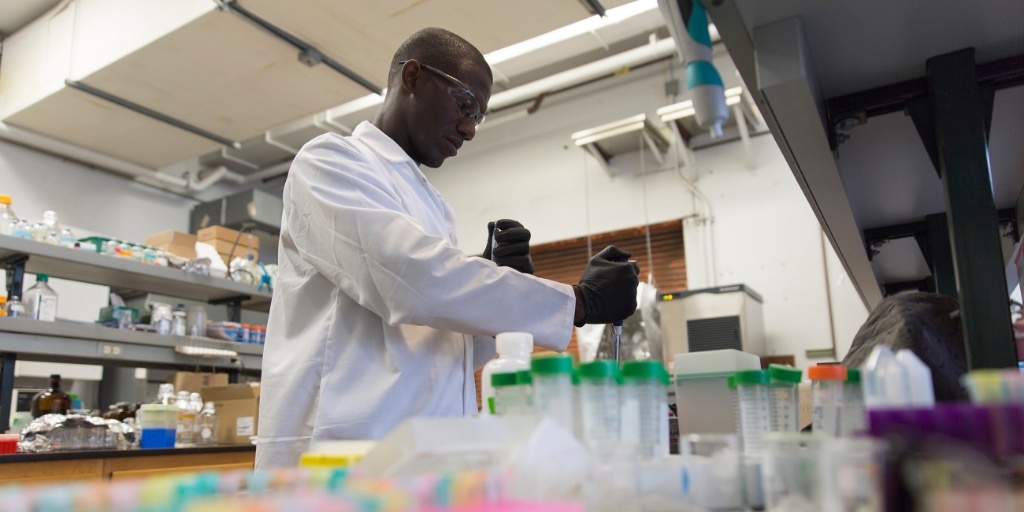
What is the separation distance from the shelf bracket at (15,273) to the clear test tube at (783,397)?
297cm

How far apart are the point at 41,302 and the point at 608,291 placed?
263cm

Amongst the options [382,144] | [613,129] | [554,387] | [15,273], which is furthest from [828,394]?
[613,129]

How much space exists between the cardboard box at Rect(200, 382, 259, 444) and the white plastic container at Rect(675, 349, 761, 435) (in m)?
2.22

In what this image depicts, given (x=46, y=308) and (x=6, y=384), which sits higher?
(x=46, y=308)

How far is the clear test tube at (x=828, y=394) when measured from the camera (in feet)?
2.33

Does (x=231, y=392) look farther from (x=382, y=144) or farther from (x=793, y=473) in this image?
(x=793, y=473)

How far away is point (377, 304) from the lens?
102 cm

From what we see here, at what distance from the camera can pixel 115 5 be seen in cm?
324

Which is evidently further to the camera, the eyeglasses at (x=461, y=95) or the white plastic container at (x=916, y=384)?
the eyeglasses at (x=461, y=95)

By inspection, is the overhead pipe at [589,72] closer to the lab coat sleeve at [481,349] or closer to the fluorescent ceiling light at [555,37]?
the fluorescent ceiling light at [555,37]

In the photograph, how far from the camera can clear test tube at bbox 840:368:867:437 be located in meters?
0.69

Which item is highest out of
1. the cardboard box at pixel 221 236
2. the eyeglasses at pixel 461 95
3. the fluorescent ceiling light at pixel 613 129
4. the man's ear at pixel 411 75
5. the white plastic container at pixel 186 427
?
the fluorescent ceiling light at pixel 613 129

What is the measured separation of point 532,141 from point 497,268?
4.36m

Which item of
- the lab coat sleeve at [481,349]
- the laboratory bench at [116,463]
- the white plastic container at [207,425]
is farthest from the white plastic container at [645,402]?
the white plastic container at [207,425]
